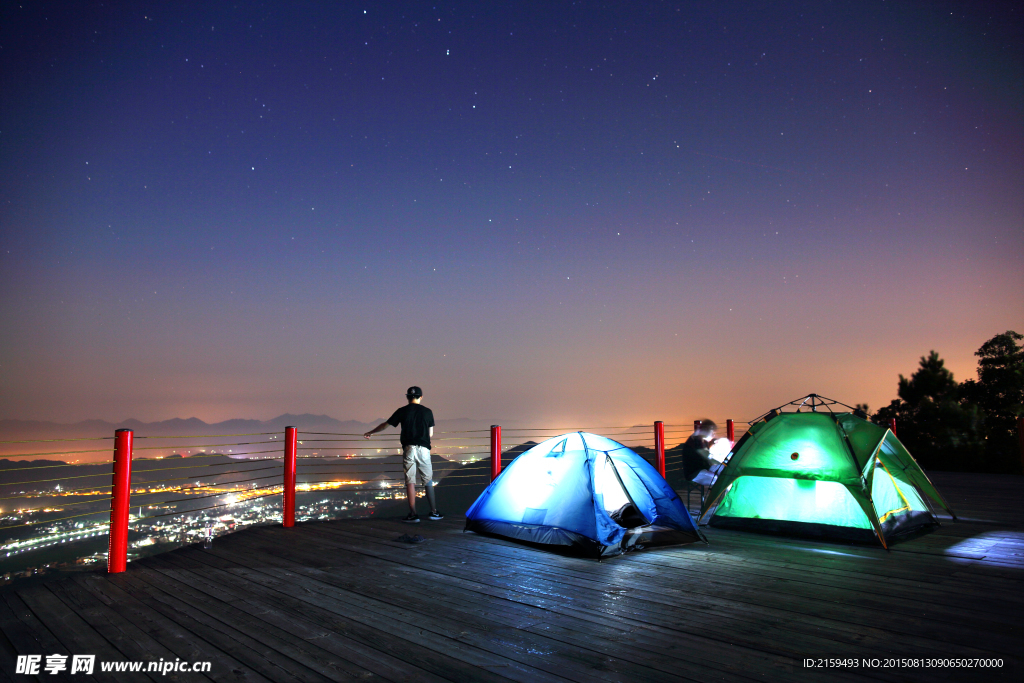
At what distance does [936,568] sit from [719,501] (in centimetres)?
215

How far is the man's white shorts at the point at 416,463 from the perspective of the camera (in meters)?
7.12

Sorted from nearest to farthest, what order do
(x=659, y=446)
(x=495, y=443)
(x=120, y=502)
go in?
(x=120, y=502), (x=495, y=443), (x=659, y=446)

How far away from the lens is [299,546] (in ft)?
18.9

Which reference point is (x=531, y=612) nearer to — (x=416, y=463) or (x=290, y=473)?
(x=416, y=463)

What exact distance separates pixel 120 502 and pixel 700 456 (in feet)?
20.9

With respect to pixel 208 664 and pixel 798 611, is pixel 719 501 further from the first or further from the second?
pixel 208 664

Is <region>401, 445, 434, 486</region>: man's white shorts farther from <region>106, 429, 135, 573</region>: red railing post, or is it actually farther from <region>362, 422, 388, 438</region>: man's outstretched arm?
<region>106, 429, 135, 573</region>: red railing post

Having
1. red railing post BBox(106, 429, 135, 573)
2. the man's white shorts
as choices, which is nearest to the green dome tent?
the man's white shorts

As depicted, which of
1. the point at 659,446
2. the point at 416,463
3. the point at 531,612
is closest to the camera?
the point at 531,612

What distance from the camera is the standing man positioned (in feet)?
23.2

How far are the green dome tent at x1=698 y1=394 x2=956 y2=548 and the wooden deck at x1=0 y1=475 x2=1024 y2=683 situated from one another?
38 cm

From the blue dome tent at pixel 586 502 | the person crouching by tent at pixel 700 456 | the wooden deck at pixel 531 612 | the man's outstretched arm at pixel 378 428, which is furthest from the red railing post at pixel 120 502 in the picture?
the person crouching by tent at pixel 700 456

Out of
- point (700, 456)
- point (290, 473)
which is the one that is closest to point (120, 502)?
point (290, 473)

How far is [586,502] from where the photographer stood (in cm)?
550
